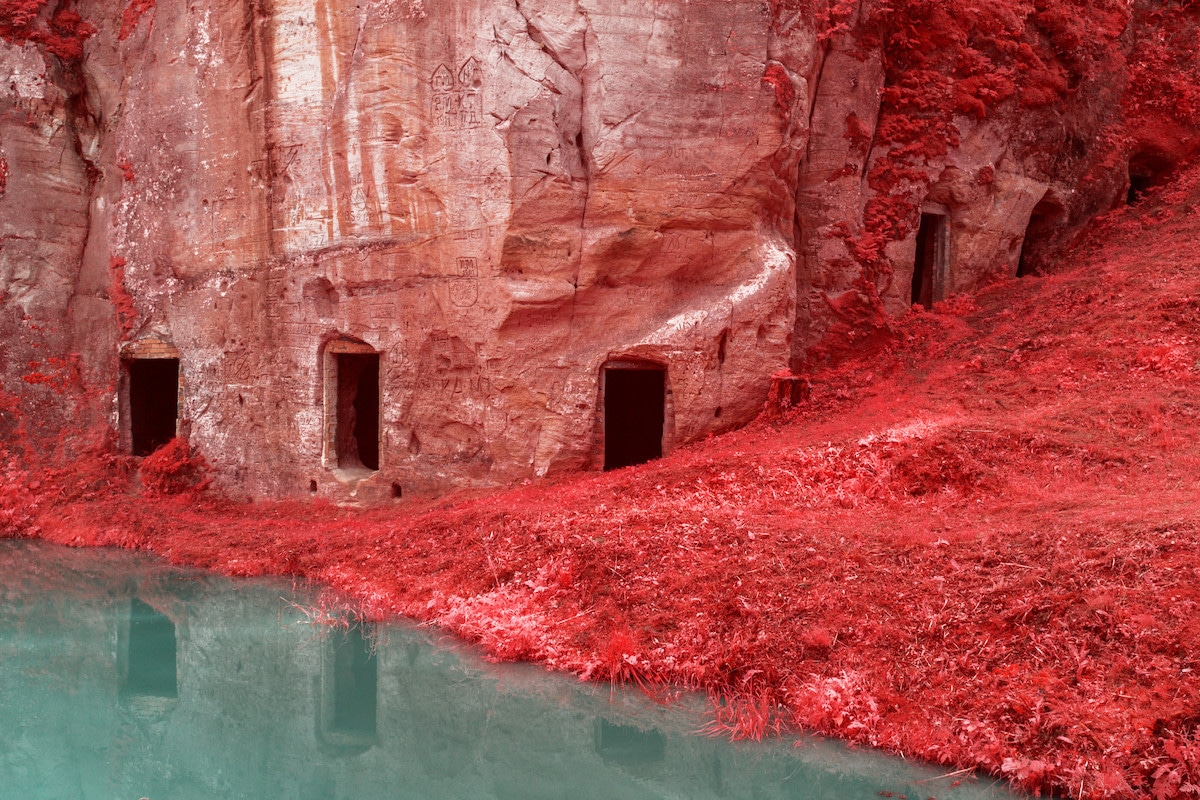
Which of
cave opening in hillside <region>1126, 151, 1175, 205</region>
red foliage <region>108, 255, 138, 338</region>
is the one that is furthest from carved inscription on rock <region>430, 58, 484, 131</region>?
cave opening in hillside <region>1126, 151, 1175, 205</region>

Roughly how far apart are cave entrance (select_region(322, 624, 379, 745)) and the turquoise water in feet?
0.06

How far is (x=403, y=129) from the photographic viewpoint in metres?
11.7

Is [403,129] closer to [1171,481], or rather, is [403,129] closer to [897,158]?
[897,158]

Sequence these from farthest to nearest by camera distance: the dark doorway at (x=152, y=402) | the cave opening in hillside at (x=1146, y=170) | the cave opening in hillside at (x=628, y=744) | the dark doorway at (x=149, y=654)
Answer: the cave opening in hillside at (x=1146, y=170) < the dark doorway at (x=152, y=402) < the dark doorway at (x=149, y=654) < the cave opening in hillside at (x=628, y=744)

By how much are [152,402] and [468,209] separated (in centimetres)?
687

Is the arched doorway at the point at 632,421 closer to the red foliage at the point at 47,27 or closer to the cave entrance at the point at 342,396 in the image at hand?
the cave entrance at the point at 342,396

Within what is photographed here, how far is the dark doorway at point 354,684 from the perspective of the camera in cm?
706

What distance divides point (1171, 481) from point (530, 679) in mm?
5526

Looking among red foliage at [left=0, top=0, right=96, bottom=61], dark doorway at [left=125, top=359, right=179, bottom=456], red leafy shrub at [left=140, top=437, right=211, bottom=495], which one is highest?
red foliage at [left=0, top=0, right=96, bottom=61]

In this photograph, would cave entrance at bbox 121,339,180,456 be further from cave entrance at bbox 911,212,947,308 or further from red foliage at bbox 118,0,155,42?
cave entrance at bbox 911,212,947,308

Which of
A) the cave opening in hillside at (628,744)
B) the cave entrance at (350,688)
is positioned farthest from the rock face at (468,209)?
the cave opening in hillside at (628,744)

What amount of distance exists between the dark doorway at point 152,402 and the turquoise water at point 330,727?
18.0 feet

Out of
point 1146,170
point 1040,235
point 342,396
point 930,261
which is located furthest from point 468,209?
point 1146,170

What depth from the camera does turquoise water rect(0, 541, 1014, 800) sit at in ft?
19.5
